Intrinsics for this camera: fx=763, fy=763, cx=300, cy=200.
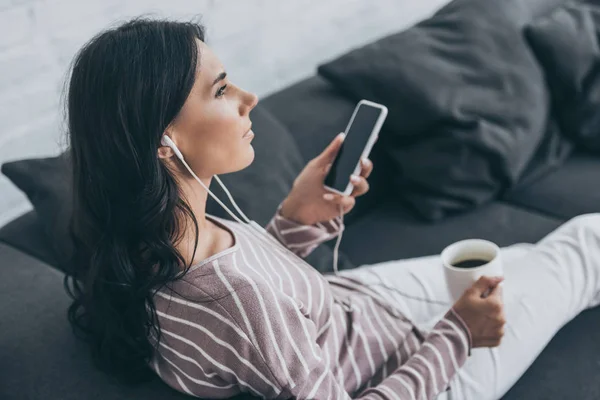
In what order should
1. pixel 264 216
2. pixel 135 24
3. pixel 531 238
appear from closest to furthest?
pixel 135 24
pixel 264 216
pixel 531 238

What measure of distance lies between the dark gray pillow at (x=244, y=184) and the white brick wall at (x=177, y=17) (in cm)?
7

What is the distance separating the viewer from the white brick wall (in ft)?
4.49

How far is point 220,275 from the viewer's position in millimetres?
904

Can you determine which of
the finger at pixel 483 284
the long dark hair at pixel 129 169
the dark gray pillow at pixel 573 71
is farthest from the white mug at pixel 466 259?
the dark gray pillow at pixel 573 71

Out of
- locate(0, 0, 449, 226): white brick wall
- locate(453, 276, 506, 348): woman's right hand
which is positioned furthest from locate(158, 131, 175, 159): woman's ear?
locate(453, 276, 506, 348): woman's right hand

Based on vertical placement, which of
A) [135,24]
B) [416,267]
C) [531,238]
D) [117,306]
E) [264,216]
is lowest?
[531,238]

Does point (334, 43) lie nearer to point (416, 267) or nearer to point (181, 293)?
point (416, 267)

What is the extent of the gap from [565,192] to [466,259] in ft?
2.05

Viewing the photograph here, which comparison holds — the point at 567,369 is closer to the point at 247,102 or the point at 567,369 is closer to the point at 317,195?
the point at 317,195

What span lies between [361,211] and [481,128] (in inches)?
12.1

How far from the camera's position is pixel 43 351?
1050 millimetres

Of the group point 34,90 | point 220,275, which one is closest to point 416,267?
point 220,275

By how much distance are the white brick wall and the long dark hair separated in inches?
7.0

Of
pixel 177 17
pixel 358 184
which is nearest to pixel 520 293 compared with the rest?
pixel 358 184
